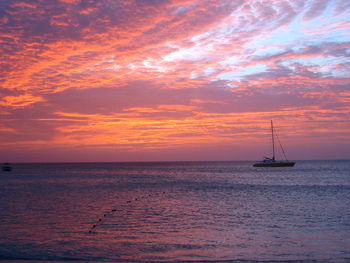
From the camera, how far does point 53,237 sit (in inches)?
764

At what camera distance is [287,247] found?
17.1 meters

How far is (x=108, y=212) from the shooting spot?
29625 mm

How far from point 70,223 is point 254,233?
12.0m

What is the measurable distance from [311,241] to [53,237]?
13.6 meters

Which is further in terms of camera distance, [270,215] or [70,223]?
[270,215]

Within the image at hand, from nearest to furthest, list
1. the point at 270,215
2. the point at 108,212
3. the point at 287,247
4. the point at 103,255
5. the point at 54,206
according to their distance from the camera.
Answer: the point at 103,255
the point at 287,247
the point at 270,215
the point at 108,212
the point at 54,206

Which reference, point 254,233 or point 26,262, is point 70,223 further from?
point 254,233

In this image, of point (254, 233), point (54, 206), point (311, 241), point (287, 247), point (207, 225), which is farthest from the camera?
point (54, 206)

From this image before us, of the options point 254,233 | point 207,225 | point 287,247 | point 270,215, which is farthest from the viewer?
point 270,215

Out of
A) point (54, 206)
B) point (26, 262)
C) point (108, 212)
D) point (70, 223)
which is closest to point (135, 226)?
point (70, 223)

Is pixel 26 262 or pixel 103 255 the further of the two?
pixel 103 255

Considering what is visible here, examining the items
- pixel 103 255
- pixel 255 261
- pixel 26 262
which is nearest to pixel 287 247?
pixel 255 261

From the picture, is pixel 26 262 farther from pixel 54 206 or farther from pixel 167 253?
pixel 54 206

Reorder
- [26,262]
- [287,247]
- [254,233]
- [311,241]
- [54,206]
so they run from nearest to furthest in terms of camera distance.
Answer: [26,262]
[287,247]
[311,241]
[254,233]
[54,206]
